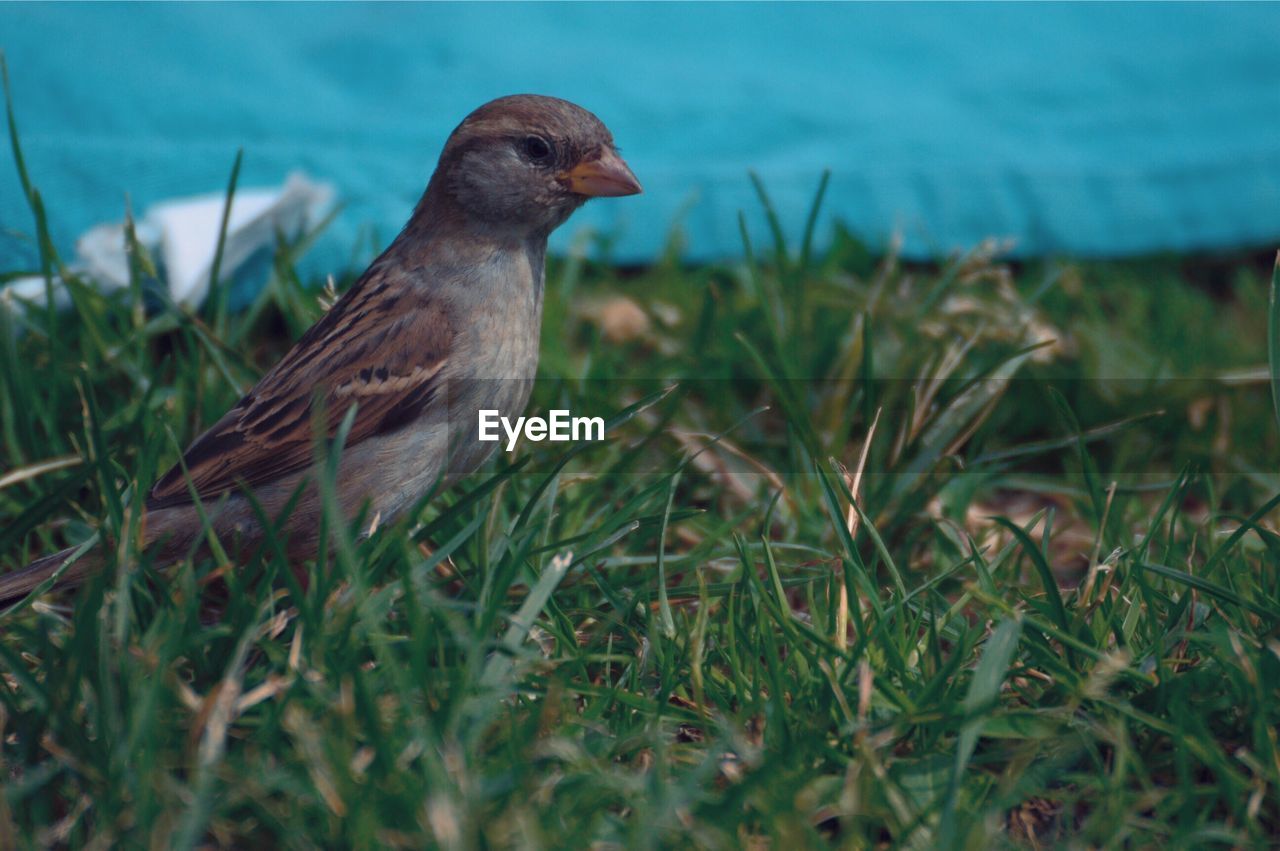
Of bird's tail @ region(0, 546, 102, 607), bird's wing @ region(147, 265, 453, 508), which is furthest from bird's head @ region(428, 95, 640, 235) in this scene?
bird's tail @ region(0, 546, 102, 607)

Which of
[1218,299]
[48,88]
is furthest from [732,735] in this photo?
[1218,299]

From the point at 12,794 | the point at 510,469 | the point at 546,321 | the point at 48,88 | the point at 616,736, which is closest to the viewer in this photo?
the point at 12,794

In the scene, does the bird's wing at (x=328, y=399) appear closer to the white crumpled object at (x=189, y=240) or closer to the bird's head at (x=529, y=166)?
the bird's head at (x=529, y=166)

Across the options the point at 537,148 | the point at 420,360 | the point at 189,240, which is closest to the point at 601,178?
the point at 537,148

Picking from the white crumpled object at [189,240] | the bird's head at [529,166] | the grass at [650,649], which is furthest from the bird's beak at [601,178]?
the white crumpled object at [189,240]

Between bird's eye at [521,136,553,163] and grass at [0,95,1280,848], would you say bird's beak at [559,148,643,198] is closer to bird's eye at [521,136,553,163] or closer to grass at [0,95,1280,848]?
bird's eye at [521,136,553,163]

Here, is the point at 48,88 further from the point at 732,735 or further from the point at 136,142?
the point at 732,735
